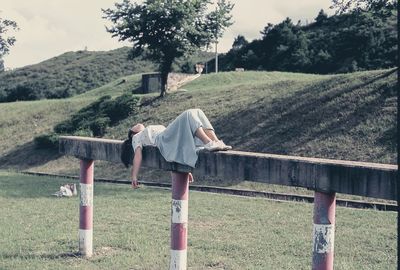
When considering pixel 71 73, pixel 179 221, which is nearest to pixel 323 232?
pixel 179 221

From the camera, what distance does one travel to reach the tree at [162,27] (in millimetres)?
29781

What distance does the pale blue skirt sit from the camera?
5566 mm

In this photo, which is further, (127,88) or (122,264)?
(127,88)

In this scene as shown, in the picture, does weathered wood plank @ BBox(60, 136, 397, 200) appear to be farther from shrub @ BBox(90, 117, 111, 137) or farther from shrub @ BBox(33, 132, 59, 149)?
shrub @ BBox(90, 117, 111, 137)

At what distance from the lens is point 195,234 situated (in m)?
8.91

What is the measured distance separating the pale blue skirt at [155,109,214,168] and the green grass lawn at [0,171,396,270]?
1.72 m

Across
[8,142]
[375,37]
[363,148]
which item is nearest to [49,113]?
[8,142]

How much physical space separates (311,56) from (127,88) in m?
16.5

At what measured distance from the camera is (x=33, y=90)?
62.3 m

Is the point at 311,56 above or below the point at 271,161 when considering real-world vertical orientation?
above

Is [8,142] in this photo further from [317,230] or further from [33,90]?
[33,90]

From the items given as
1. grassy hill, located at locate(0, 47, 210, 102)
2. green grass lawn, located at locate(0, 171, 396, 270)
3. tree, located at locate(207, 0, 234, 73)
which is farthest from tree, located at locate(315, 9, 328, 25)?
green grass lawn, located at locate(0, 171, 396, 270)

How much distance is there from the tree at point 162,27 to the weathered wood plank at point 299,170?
80.0 feet

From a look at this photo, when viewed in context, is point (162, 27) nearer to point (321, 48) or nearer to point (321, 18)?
point (321, 48)
